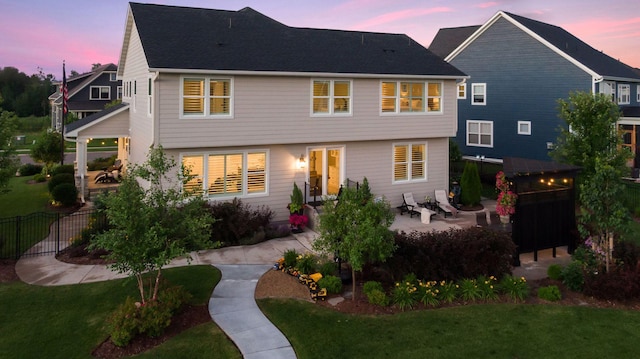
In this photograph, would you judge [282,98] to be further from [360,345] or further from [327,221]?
[360,345]

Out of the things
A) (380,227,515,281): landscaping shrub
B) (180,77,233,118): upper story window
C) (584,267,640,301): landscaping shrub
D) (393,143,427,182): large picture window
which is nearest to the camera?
(584,267,640,301): landscaping shrub

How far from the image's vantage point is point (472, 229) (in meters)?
13.5

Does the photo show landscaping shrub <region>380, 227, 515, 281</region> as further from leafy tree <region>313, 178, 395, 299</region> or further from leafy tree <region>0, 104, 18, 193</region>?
leafy tree <region>0, 104, 18, 193</region>

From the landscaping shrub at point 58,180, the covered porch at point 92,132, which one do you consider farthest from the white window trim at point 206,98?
the landscaping shrub at point 58,180

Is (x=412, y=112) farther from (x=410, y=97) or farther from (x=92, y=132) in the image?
(x=92, y=132)

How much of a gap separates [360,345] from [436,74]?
1560 centimetres

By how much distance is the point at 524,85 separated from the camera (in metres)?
33.9

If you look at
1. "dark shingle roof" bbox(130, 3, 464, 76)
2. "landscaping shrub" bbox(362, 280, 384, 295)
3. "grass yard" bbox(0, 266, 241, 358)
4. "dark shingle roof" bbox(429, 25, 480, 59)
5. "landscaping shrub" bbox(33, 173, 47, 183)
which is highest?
"dark shingle roof" bbox(429, 25, 480, 59)

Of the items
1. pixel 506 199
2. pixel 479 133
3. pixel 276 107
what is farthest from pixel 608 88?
pixel 276 107

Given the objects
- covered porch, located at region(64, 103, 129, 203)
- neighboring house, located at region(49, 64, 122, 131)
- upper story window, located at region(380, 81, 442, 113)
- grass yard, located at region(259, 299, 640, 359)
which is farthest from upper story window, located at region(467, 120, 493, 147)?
neighboring house, located at region(49, 64, 122, 131)

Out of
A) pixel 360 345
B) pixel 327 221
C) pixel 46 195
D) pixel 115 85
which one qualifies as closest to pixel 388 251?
pixel 327 221

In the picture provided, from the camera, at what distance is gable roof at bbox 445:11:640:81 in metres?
31.2

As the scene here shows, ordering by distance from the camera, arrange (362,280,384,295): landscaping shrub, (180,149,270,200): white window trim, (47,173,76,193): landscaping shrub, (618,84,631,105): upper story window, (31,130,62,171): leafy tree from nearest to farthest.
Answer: (362,280,384,295): landscaping shrub < (180,149,270,200): white window trim < (47,173,76,193): landscaping shrub < (31,130,62,171): leafy tree < (618,84,631,105): upper story window

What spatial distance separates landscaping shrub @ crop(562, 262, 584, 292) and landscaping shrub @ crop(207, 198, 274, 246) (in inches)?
383
